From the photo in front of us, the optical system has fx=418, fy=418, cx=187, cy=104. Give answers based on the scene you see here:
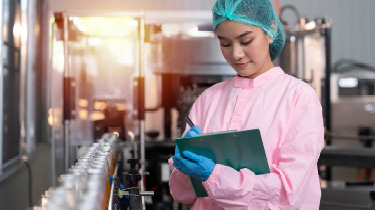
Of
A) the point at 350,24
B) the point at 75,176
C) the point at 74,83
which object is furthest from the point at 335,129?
the point at 75,176

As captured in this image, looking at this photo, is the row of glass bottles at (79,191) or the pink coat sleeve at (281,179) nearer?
the row of glass bottles at (79,191)

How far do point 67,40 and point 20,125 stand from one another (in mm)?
714

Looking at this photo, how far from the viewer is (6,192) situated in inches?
101

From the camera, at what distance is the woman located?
963 mm

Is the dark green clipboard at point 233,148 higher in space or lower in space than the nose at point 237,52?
lower

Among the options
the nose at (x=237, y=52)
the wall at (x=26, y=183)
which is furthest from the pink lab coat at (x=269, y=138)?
the wall at (x=26, y=183)

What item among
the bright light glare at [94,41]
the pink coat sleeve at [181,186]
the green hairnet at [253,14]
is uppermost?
the bright light glare at [94,41]

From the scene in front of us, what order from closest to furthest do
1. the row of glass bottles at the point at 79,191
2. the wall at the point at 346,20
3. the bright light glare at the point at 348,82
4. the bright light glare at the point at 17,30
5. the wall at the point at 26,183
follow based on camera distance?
the row of glass bottles at the point at 79,191, the wall at the point at 26,183, the bright light glare at the point at 17,30, the bright light glare at the point at 348,82, the wall at the point at 346,20

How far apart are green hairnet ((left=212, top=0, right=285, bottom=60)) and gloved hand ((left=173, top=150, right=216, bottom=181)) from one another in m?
0.38

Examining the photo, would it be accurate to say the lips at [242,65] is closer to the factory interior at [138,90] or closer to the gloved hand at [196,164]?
the gloved hand at [196,164]

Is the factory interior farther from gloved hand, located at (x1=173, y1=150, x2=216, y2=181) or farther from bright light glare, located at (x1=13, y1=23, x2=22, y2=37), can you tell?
gloved hand, located at (x1=173, y1=150, x2=216, y2=181)

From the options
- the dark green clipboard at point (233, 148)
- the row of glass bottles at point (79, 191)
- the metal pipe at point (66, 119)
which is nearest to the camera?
the row of glass bottles at point (79, 191)

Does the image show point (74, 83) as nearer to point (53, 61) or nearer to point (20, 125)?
point (53, 61)

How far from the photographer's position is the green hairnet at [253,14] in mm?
1104
